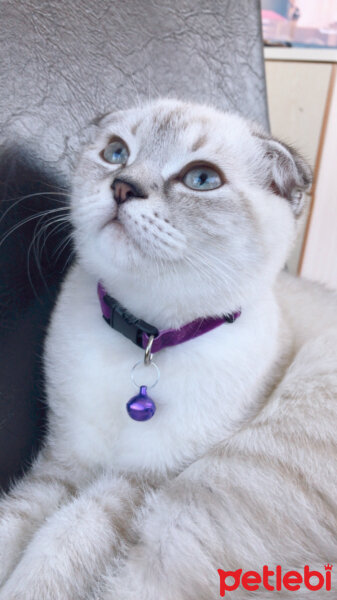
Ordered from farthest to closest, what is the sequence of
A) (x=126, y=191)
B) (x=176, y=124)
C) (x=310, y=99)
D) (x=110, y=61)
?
(x=310, y=99) < (x=110, y=61) < (x=176, y=124) < (x=126, y=191)

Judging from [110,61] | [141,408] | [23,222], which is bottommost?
[141,408]

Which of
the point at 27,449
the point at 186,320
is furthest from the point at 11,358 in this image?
the point at 186,320

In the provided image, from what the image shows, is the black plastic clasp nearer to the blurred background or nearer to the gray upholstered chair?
the gray upholstered chair

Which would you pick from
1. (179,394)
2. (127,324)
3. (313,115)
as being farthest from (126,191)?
(313,115)

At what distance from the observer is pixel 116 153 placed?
89 cm

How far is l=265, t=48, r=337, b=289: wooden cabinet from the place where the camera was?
213cm

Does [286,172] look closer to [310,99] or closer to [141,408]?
[141,408]

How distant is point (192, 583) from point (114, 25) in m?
0.92

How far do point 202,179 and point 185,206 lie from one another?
71 mm

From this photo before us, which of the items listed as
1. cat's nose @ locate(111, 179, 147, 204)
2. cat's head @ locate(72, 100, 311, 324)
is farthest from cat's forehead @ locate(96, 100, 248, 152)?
cat's nose @ locate(111, 179, 147, 204)

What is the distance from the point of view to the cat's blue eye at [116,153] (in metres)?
0.88

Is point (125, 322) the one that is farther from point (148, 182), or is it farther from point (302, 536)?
point (302, 536)

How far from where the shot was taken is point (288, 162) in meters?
0.85

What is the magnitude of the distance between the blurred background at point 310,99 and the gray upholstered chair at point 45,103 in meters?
1.06
